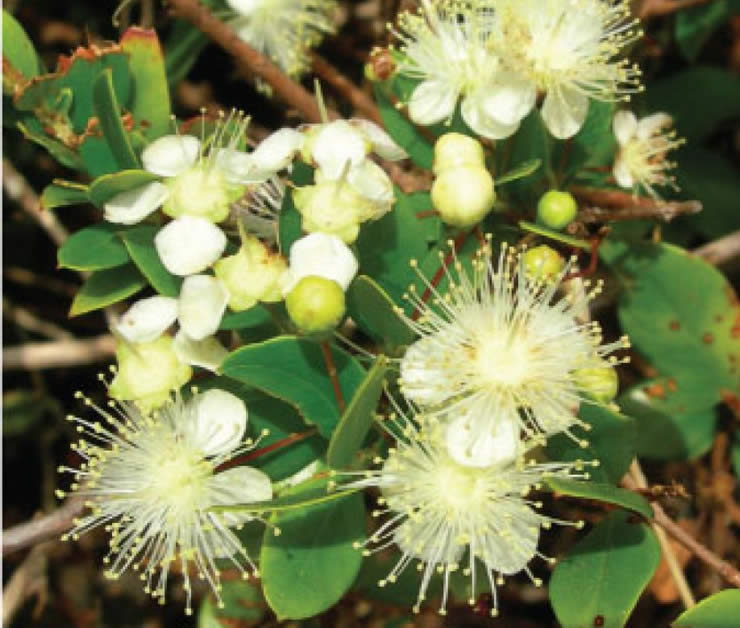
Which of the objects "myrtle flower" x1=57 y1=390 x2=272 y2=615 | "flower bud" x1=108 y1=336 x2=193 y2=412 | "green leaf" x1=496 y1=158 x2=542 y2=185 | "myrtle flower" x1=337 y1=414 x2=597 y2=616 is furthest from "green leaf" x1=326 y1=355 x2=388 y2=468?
"green leaf" x1=496 y1=158 x2=542 y2=185

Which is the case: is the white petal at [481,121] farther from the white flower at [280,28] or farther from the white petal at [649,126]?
the white flower at [280,28]

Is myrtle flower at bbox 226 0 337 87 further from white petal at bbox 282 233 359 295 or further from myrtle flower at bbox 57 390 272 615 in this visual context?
myrtle flower at bbox 57 390 272 615

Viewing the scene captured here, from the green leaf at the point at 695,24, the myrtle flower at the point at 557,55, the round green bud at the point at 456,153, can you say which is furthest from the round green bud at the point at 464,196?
the green leaf at the point at 695,24

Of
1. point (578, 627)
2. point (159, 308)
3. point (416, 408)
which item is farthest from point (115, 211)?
point (578, 627)

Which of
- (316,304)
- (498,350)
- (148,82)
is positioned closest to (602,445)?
(498,350)

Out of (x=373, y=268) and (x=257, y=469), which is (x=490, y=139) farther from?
(x=257, y=469)

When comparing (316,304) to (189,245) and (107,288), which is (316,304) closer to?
(189,245)
